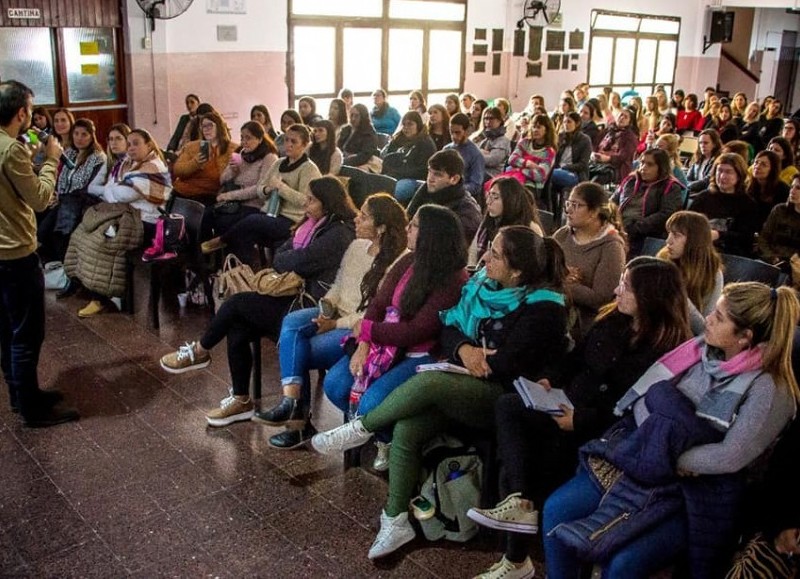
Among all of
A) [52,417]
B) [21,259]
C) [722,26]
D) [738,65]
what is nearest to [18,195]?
[21,259]

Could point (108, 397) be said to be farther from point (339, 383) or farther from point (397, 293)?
point (397, 293)

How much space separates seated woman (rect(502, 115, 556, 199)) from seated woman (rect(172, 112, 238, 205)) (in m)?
2.37

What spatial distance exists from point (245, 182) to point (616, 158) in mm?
3997

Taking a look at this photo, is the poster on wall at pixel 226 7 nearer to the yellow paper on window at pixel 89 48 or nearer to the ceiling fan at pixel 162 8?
the ceiling fan at pixel 162 8

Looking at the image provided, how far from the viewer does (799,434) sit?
223cm

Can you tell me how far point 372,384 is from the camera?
10.0 ft

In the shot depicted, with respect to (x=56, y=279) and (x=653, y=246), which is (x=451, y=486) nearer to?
(x=653, y=246)

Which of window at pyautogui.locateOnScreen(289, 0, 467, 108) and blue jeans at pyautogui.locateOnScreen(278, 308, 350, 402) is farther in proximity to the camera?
window at pyautogui.locateOnScreen(289, 0, 467, 108)

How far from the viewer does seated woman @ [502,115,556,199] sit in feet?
22.0

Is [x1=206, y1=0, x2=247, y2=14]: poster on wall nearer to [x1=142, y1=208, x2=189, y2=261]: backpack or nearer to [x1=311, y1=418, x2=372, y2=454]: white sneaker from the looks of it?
[x1=142, y1=208, x2=189, y2=261]: backpack

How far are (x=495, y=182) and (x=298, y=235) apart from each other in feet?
3.26

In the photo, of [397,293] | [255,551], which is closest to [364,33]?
[397,293]

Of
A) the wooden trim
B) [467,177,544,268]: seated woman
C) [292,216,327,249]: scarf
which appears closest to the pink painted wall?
[292,216,327,249]: scarf

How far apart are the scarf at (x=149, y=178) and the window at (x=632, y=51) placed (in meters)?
10.3
